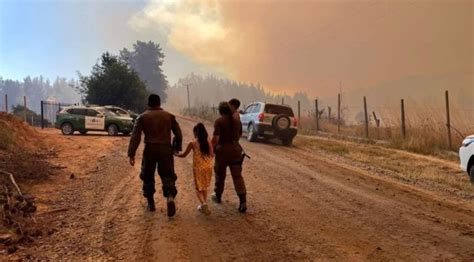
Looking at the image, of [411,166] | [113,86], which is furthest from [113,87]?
[411,166]

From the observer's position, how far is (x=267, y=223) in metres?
7.28

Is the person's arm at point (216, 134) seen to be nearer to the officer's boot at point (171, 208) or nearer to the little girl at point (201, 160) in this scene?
the little girl at point (201, 160)

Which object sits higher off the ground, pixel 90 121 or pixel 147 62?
pixel 147 62

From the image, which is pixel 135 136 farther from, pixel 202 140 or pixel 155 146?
pixel 202 140

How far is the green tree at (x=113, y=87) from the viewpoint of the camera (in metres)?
40.1

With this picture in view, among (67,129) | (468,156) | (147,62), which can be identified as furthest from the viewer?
(147,62)

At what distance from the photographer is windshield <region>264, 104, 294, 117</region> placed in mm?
22475

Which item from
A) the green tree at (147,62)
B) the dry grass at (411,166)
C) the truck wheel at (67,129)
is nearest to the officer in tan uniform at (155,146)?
the dry grass at (411,166)

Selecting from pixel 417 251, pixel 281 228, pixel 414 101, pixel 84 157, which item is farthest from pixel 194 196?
pixel 414 101

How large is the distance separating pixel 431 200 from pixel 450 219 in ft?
5.84

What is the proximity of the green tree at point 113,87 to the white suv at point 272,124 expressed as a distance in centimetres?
2121

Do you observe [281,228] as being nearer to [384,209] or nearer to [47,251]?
[384,209]

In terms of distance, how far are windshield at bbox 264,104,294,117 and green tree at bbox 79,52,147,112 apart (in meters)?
21.5

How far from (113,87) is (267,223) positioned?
35.4 metres
